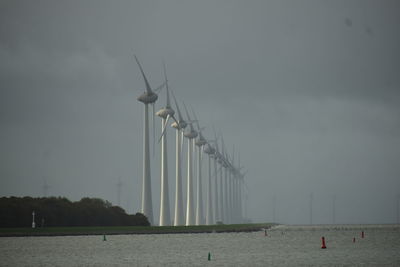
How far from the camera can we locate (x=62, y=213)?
13750 cm

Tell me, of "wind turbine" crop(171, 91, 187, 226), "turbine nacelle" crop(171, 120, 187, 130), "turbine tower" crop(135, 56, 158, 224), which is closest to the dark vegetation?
"turbine tower" crop(135, 56, 158, 224)

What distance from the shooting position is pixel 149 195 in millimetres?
152500

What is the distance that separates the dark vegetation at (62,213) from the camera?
128m

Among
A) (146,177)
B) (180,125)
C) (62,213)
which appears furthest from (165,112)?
(62,213)

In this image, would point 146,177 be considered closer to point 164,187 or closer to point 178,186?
point 164,187

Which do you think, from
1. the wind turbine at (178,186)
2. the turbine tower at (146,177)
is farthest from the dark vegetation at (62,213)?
the wind turbine at (178,186)

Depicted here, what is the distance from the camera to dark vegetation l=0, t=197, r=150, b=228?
12812 centimetres

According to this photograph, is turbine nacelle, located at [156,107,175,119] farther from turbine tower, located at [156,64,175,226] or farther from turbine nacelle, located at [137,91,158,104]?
turbine nacelle, located at [137,91,158,104]

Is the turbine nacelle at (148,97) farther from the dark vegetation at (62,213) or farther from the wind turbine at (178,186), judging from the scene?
the dark vegetation at (62,213)

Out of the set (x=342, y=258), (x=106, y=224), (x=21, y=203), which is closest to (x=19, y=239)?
(x=21, y=203)

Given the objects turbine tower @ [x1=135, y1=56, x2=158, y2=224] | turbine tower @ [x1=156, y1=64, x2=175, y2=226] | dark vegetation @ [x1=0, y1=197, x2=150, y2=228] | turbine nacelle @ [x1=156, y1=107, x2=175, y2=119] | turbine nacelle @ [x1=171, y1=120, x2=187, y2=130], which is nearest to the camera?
dark vegetation @ [x1=0, y1=197, x2=150, y2=228]

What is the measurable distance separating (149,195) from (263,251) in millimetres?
67615

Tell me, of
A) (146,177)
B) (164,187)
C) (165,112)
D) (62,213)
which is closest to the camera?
(62,213)

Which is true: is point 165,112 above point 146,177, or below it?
above
